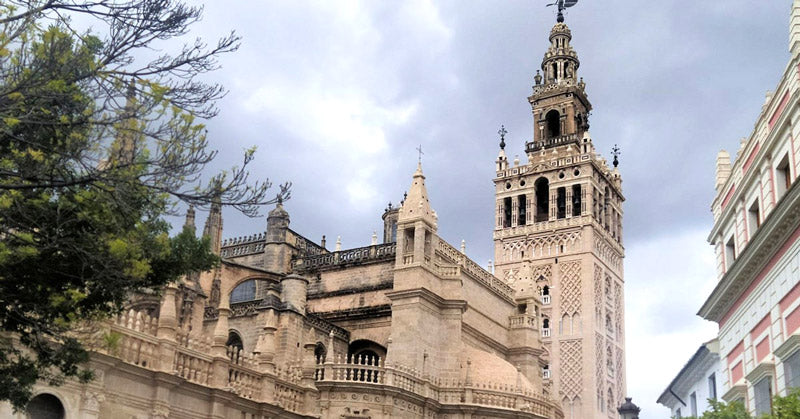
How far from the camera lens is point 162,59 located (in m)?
11.9

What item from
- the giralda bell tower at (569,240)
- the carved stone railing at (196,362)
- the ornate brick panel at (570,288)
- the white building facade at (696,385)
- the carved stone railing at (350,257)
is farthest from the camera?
the ornate brick panel at (570,288)

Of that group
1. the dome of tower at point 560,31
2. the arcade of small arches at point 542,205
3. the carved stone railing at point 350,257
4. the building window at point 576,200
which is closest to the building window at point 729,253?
the carved stone railing at point 350,257

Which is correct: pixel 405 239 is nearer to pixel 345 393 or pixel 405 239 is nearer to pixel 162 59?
pixel 345 393

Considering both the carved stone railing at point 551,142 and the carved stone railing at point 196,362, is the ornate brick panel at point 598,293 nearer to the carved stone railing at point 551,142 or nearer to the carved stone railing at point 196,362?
the carved stone railing at point 551,142

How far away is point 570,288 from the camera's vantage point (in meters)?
53.6

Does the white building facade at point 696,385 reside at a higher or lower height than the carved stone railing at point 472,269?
lower

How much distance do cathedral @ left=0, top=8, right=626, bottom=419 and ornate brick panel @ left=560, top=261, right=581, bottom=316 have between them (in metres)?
0.11

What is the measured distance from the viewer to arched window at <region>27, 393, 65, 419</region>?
1906 cm

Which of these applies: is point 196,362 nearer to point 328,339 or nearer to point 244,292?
point 328,339

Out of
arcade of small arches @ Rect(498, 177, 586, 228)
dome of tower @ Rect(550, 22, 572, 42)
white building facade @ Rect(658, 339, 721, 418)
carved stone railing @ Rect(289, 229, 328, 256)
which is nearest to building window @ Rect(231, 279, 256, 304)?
carved stone railing @ Rect(289, 229, 328, 256)

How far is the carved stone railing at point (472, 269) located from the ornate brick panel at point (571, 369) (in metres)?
12.8

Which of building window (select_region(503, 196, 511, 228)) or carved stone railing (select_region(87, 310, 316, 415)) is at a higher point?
building window (select_region(503, 196, 511, 228))

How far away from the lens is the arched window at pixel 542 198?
57188mm

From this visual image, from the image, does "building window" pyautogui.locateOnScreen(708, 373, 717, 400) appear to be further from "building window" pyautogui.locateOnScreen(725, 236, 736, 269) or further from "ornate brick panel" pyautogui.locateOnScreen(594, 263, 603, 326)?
"ornate brick panel" pyautogui.locateOnScreen(594, 263, 603, 326)
